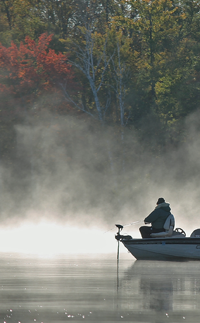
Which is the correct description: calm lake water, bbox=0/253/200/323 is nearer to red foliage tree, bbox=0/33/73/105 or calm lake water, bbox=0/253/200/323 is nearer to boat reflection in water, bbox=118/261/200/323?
boat reflection in water, bbox=118/261/200/323

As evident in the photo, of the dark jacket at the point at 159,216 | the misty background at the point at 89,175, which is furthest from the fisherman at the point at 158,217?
the misty background at the point at 89,175

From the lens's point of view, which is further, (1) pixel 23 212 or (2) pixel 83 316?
(1) pixel 23 212

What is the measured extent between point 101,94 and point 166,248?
29.4 m

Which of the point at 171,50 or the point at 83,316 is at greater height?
the point at 171,50

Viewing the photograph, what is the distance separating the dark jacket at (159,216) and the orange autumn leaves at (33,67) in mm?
25498

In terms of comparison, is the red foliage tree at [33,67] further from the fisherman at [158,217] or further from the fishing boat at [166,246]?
the fishing boat at [166,246]

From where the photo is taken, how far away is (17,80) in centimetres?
4494

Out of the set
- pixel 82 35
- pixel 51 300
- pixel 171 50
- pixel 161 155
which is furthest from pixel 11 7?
pixel 51 300

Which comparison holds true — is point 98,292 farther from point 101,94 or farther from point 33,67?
point 101,94

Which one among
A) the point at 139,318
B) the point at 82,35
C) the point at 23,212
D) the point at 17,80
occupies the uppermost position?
the point at 82,35

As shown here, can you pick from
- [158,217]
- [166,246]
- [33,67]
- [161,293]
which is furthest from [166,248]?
[33,67]

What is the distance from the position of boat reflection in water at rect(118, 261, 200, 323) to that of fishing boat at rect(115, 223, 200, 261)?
1.47 meters

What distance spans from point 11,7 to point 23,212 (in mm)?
15020

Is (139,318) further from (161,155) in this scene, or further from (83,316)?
(161,155)
